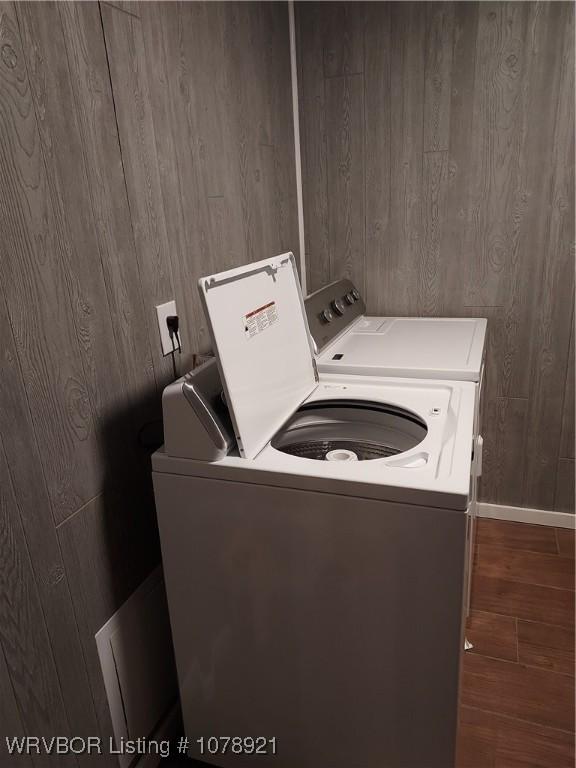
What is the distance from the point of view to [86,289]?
117cm

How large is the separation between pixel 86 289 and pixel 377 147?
1510 millimetres

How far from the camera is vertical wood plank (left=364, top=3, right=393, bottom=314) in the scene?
6.80ft

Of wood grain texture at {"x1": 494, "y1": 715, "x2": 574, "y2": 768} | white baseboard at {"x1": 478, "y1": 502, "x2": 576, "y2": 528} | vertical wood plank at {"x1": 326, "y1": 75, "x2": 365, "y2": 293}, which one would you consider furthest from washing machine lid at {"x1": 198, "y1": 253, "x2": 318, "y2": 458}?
white baseboard at {"x1": 478, "y1": 502, "x2": 576, "y2": 528}

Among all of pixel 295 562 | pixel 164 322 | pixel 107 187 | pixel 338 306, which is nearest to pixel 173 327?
pixel 164 322

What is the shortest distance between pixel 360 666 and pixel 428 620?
218 mm

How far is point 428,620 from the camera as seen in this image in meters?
1.10

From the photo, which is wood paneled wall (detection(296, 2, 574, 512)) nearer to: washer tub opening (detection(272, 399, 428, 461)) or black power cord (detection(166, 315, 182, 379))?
washer tub opening (detection(272, 399, 428, 461))

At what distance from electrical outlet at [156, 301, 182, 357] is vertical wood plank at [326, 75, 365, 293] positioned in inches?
44.3

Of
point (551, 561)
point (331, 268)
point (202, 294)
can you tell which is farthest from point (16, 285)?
point (551, 561)

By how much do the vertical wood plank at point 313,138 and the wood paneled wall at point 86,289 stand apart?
59 cm

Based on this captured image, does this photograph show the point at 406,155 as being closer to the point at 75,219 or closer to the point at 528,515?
the point at 75,219

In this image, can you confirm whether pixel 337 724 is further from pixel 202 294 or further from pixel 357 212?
pixel 357 212

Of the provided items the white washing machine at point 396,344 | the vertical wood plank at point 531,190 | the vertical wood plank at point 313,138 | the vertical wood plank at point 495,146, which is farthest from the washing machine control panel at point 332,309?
the vertical wood plank at point 531,190

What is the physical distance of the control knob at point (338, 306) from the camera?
6.82ft
